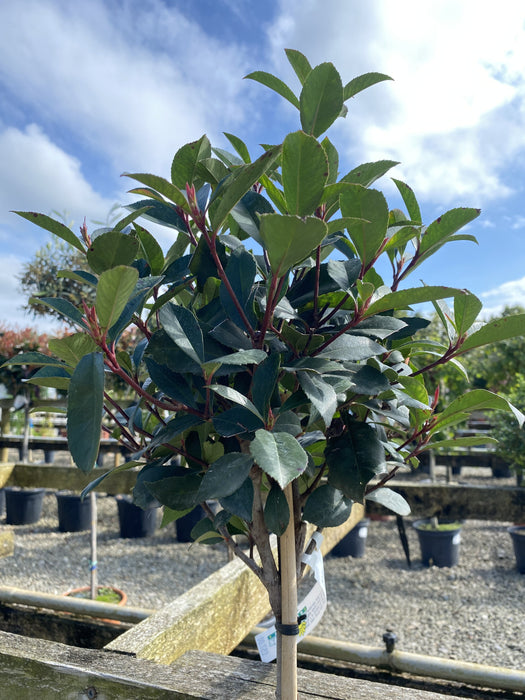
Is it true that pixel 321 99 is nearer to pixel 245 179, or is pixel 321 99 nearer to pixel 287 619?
pixel 245 179

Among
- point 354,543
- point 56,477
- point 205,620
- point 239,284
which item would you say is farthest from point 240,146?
point 354,543

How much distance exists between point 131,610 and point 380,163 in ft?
5.04

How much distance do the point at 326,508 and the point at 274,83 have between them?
63 cm

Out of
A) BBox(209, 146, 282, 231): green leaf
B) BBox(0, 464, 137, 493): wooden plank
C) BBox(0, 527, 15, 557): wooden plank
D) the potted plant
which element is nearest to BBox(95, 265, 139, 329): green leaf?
the potted plant

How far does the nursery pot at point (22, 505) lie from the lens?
17.7 ft

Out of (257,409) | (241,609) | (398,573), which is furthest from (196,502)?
(398,573)

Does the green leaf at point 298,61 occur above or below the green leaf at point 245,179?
above

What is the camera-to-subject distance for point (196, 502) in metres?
0.64

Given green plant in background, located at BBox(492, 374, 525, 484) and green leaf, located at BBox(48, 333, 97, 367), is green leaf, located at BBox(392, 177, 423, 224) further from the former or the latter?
green plant in background, located at BBox(492, 374, 525, 484)

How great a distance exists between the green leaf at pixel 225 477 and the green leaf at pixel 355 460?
139 mm

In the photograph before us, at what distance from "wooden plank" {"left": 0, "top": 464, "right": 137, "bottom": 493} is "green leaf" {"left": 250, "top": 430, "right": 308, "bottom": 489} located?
7.76 feet

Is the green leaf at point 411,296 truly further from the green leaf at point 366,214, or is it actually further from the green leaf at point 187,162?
the green leaf at point 187,162

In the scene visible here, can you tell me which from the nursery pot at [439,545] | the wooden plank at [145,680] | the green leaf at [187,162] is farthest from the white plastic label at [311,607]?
the nursery pot at [439,545]

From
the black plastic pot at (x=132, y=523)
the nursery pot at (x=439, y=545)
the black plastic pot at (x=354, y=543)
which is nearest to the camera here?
the nursery pot at (x=439, y=545)
